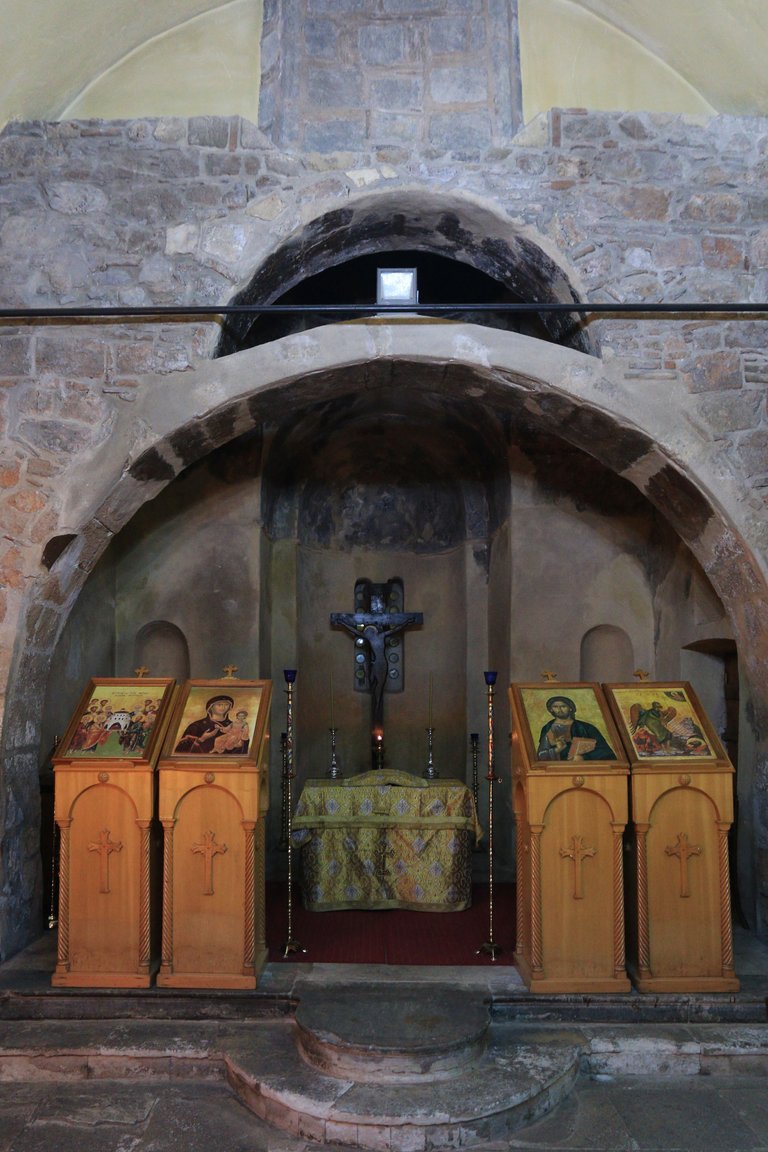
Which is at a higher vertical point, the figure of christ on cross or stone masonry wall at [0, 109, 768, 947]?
stone masonry wall at [0, 109, 768, 947]

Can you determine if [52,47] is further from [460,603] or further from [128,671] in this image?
[460,603]

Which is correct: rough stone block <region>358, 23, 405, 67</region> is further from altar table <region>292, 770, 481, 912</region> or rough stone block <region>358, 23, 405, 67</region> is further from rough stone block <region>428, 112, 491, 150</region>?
altar table <region>292, 770, 481, 912</region>

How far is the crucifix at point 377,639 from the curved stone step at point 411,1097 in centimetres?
400

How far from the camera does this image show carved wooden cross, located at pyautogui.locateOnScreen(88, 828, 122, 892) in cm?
481

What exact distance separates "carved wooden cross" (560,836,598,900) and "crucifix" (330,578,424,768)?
3450 mm

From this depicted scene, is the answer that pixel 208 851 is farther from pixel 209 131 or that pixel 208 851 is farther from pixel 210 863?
pixel 209 131

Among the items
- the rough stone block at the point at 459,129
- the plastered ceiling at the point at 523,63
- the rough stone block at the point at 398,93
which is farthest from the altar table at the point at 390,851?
the plastered ceiling at the point at 523,63

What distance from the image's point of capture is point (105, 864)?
482cm

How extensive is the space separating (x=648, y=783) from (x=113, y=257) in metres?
4.12

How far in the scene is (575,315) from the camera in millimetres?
5699

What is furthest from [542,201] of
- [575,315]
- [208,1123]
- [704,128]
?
[208,1123]

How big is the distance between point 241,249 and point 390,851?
153 inches

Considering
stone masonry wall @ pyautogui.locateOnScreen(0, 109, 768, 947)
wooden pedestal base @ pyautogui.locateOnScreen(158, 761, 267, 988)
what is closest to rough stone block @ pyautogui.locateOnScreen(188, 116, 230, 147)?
stone masonry wall @ pyautogui.locateOnScreen(0, 109, 768, 947)

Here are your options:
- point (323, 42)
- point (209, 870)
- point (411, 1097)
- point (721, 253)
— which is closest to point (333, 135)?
point (323, 42)
